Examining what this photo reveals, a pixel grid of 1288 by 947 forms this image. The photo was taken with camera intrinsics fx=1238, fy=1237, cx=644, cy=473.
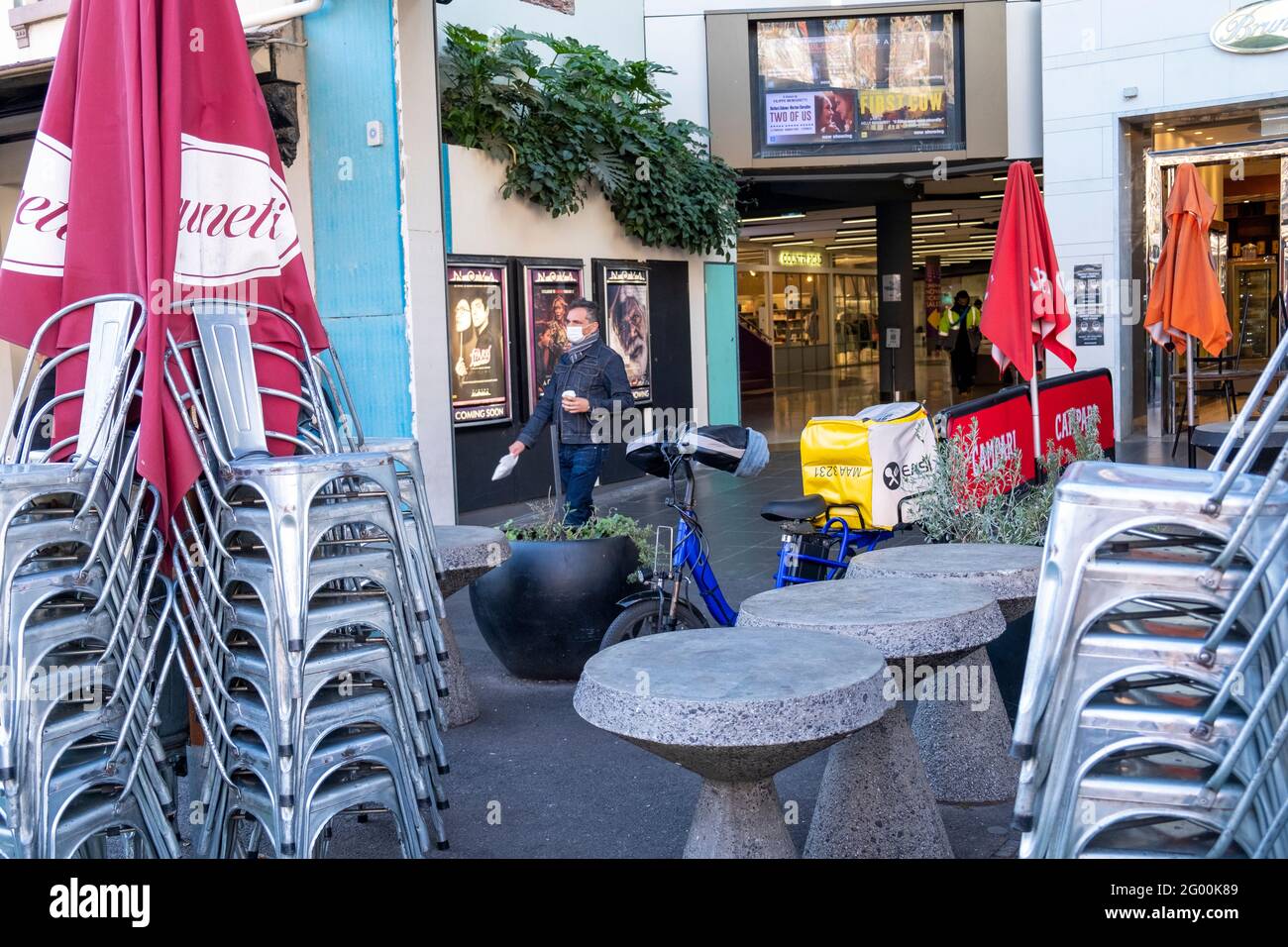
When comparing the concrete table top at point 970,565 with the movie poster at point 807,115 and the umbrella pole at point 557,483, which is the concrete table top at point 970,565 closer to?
the umbrella pole at point 557,483

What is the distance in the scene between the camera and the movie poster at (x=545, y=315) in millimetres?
12352

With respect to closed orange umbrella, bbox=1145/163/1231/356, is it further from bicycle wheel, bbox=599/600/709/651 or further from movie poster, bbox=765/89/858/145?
bicycle wheel, bbox=599/600/709/651

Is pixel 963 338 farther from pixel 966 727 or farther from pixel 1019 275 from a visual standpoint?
pixel 966 727

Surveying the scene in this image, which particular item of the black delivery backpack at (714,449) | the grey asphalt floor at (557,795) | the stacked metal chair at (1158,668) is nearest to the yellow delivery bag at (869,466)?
the black delivery backpack at (714,449)

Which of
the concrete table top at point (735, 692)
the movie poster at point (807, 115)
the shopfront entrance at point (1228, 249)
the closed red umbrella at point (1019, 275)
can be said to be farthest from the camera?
the movie poster at point (807, 115)

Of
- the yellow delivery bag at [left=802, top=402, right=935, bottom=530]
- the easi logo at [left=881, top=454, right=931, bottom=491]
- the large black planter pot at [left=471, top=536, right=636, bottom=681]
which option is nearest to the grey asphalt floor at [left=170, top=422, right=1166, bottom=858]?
the large black planter pot at [left=471, top=536, right=636, bottom=681]

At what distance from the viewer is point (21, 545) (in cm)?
298

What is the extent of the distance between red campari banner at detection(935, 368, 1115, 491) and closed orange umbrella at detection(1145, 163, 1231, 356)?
1.56 meters

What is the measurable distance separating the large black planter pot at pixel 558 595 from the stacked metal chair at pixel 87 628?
243cm

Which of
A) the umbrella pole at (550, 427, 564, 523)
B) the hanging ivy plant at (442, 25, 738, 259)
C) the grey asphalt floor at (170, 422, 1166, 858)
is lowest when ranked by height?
the grey asphalt floor at (170, 422, 1166, 858)

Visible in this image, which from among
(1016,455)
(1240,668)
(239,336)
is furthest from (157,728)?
(1016,455)

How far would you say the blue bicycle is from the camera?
5.51 metres
